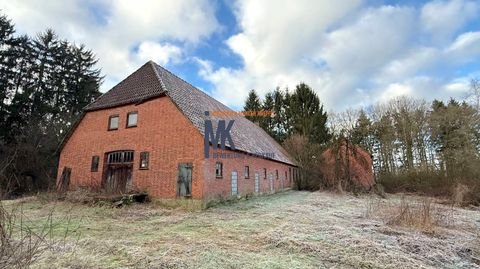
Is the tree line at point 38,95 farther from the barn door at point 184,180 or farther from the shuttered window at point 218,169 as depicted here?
the shuttered window at point 218,169

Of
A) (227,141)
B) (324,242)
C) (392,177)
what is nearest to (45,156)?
(227,141)

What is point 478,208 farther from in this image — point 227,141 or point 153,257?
point 153,257

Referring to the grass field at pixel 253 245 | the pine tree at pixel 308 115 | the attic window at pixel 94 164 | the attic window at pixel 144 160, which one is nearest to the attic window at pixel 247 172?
the attic window at pixel 144 160

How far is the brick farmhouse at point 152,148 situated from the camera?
12469 millimetres

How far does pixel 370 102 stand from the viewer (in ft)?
103

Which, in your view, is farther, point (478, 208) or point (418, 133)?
point (418, 133)

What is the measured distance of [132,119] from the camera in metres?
14.4

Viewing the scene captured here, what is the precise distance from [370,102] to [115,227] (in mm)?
30058

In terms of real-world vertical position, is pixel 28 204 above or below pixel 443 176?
below

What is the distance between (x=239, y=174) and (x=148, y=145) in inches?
199

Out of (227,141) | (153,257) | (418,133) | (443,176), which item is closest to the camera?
(153,257)

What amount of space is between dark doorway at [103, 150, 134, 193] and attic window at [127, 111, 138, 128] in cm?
136

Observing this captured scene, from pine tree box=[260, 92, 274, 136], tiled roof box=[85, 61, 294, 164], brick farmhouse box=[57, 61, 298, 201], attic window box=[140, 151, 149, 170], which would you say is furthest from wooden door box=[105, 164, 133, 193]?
pine tree box=[260, 92, 274, 136]

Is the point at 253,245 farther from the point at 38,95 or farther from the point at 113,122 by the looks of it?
the point at 38,95
